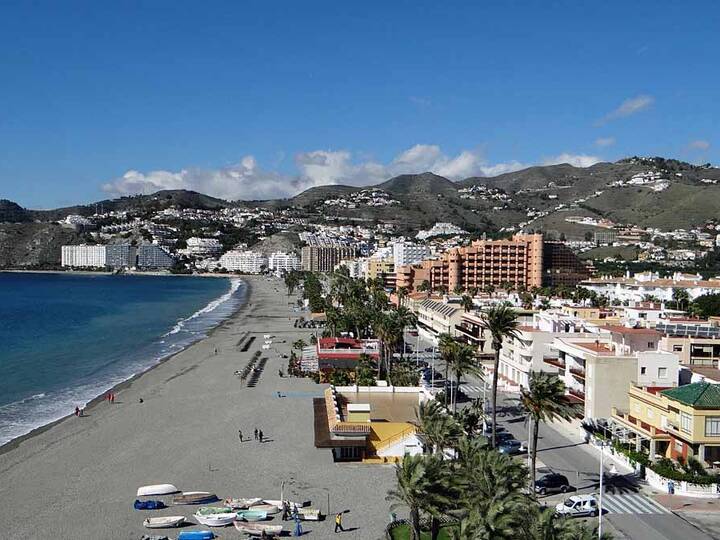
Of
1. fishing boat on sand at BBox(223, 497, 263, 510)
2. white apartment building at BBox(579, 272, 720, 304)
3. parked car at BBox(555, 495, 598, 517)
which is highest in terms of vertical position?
white apartment building at BBox(579, 272, 720, 304)

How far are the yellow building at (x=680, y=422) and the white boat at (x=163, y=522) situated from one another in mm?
18107

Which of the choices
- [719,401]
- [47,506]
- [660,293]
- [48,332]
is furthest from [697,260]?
[47,506]

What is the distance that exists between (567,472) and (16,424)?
2969 cm

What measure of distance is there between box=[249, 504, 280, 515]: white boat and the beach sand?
0.39 meters

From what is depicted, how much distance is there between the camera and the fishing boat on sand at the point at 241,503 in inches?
1034

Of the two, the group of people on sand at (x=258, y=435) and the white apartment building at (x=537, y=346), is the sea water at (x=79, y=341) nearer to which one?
the group of people on sand at (x=258, y=435)

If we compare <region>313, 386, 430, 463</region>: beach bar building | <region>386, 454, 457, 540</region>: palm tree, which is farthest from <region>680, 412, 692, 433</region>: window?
<region>386, 454, 457, 540</region>: palm tree

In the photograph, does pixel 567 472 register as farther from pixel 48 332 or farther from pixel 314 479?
pixel 48 332

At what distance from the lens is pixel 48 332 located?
86.6 metres

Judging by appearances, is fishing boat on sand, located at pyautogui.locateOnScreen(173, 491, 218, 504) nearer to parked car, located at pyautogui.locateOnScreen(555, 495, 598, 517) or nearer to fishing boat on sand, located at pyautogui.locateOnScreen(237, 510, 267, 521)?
fishing boat on sand, located at pyautogui.locateOnScreen(237, 510, 267, 521)

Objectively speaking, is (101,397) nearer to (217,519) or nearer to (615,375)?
(217,519)

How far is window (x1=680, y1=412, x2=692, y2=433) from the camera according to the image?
27.6 m

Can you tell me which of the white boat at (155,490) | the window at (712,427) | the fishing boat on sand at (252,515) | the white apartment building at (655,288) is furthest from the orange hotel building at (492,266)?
the fishing boat on sand at (252,515)

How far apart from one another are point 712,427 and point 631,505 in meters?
4.56
